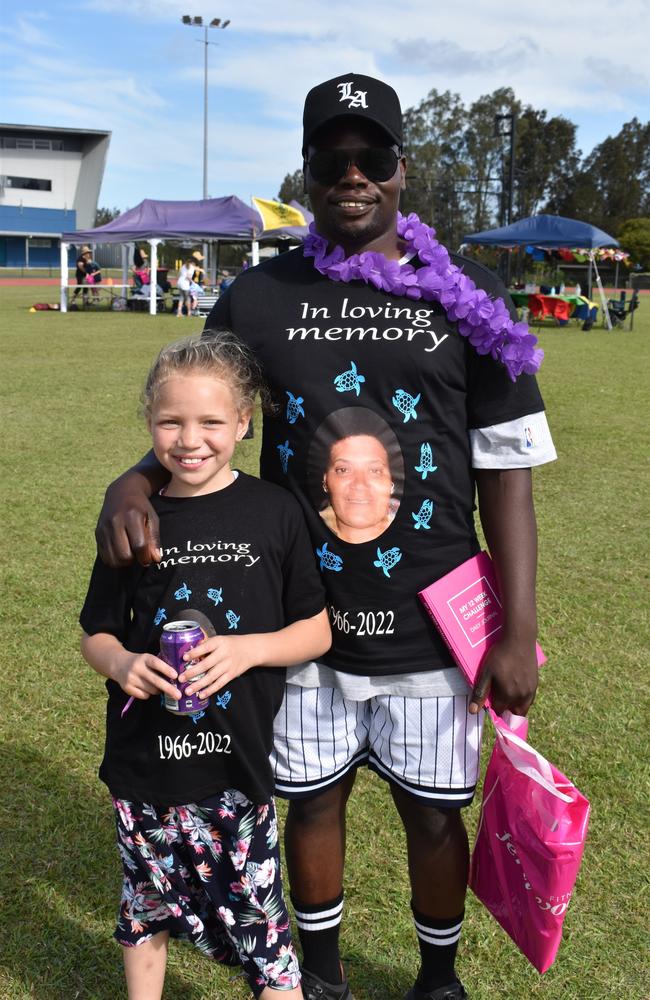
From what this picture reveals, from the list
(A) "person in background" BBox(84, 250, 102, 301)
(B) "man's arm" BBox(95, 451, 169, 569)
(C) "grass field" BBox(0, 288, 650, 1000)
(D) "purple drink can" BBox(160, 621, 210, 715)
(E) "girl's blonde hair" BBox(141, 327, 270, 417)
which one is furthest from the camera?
(A) "person in background" BBox(84, 250, 102, 301)

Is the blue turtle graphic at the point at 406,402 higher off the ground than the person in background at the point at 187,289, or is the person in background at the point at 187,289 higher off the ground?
the person in background at the point at 187,289

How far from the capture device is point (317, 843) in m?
2.05

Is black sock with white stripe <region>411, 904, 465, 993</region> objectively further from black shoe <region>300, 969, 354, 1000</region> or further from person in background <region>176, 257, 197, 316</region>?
person in background <region>176, 257, 197, 316</region>

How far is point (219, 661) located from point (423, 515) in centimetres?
51

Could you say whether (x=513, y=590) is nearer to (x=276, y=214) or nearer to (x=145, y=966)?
(x=145, y=966)

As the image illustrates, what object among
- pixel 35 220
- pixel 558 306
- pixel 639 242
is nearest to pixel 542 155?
pixel 639 242

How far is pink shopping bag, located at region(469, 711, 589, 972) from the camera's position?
1.79 meters

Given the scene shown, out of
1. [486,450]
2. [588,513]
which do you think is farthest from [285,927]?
[588,513]

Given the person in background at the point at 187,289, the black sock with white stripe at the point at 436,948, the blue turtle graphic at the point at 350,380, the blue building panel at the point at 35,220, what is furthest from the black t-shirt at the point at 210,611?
the blue building panel at the point at 35,220

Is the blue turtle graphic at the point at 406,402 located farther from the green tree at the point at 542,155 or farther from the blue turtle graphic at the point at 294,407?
the green tree at the point at 542,155

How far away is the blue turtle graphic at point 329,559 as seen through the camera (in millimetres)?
1872

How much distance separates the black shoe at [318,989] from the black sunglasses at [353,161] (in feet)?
5.78

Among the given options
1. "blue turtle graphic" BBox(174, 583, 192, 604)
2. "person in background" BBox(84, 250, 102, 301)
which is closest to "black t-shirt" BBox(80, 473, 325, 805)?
"blue turtle graphic" BBox(174, 583, 192, 604)

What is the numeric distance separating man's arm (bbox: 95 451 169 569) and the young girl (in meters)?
0.05
